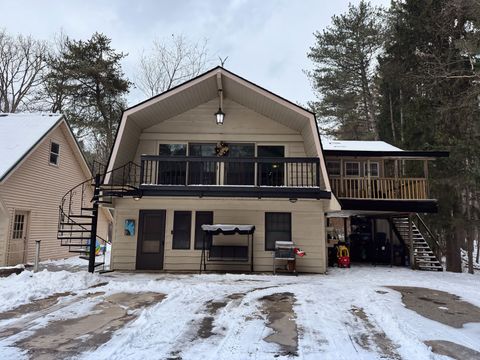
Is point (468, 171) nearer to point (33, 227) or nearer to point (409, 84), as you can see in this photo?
point (409, 84)

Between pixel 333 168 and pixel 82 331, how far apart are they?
36.4ft

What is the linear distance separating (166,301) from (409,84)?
15.4 m

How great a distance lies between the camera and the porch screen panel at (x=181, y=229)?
11.7 m

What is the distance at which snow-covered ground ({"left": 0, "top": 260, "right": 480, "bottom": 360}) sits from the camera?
4262 mm

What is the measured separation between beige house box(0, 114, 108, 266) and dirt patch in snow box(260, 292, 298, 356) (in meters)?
10.8

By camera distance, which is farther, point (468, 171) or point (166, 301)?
point (468, 171)

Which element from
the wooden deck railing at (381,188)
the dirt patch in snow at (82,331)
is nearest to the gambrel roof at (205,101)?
the wooden deck railing at (381,188)

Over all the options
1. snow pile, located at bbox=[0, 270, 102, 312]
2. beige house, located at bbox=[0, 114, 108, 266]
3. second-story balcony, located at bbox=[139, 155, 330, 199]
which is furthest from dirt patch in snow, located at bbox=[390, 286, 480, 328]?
beige house, located at bbox=[0, 114, 108, 266]

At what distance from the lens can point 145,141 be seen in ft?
40.7

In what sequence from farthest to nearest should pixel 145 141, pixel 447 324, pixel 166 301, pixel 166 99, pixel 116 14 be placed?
pixel 116 14 → pixel 145 141 → pixel 166 99 → pixel 166 301 → pixel 447 324

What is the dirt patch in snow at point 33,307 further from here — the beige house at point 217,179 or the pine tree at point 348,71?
the pine tree at point 348,71

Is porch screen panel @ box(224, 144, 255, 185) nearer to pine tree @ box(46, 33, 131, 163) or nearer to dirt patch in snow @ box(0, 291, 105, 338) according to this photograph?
dirt patch in snow @ box(0, 291, 105, 338)

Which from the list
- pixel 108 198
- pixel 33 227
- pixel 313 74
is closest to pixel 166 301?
pixel 108 198

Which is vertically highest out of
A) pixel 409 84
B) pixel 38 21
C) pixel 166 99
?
pixel 38 21
